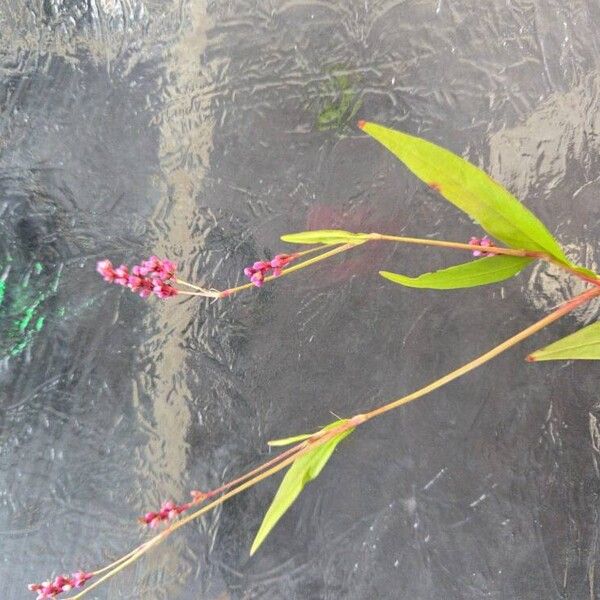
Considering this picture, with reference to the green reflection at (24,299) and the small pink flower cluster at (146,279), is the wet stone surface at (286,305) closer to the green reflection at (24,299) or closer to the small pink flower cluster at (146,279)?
the green reflection at (24,299)

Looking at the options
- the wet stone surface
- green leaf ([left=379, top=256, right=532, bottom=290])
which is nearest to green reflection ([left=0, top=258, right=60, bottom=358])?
the wet stone surface

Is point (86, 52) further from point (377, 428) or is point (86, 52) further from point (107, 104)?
point (377, 428)

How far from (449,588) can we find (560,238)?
12.8 inches

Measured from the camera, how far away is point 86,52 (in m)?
0.61

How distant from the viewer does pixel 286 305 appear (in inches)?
23.6

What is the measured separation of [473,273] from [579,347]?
0.34 feet

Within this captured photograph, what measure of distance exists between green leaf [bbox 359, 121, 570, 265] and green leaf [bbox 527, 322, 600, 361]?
80 mm

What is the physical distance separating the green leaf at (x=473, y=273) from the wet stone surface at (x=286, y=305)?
16 centimetres

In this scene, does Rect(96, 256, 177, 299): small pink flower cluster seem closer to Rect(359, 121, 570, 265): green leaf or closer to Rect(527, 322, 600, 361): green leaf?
Rect(359, 121, 570, 265): green leaf

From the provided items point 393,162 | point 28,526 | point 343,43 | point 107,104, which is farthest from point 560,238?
point 28,526

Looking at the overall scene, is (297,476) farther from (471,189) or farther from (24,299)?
(24,299)

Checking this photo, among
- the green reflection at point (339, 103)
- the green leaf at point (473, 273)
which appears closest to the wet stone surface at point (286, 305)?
the green reflection at point (339, 103)

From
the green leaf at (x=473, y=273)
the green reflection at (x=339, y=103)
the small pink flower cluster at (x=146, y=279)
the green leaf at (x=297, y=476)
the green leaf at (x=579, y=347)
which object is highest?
the green reflection at (x=339, y=103)

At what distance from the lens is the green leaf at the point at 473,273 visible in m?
0.42
